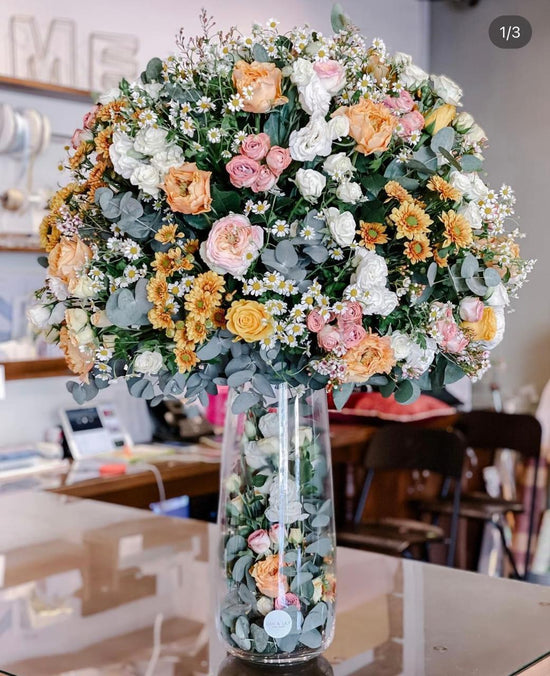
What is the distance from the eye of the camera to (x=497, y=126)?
4.45 m

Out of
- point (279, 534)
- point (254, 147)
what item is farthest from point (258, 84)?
point (279, 534)

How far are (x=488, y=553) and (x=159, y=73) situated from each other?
3.38m

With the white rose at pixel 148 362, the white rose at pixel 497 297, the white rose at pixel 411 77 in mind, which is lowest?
the white rose at pixel 148 362

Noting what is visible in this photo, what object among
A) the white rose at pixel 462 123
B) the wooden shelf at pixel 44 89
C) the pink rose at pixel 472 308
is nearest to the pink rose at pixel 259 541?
the pink rose at pixel 472 308

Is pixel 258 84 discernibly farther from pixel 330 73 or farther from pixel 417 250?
pixel 417 250

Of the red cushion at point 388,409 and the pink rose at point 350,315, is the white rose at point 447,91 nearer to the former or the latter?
the pink rose at point 350,315

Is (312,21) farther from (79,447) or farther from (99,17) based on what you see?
(79,447)

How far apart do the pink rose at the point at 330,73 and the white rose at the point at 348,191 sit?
0.38ft

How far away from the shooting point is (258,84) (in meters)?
1.03

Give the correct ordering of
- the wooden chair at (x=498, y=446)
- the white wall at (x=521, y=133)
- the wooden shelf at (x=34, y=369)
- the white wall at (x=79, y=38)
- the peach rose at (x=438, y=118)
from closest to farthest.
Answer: the peach rose at (x=438, y=118)
the wooden shelf at (x=34, y=369)
the white wall at (x=79, y=38)
the wooden chair at (x=498, y=446)
the white wall at (x=521, y=133)

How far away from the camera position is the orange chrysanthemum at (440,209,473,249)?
1048mm

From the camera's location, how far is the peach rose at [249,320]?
102cm

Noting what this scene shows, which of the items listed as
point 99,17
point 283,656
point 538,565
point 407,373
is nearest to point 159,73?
point 407,373

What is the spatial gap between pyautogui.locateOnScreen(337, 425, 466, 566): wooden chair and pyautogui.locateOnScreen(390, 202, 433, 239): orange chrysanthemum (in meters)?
2.16
